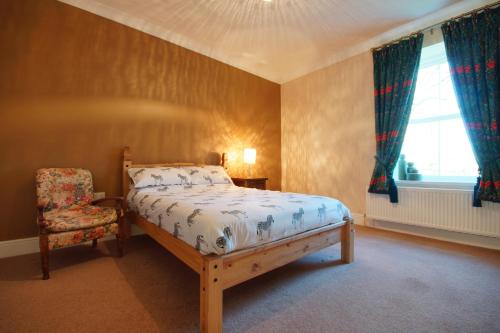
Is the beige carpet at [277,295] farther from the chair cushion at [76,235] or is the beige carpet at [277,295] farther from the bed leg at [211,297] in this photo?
the chair cushion at [76,235]

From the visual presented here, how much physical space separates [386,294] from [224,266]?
1189mm

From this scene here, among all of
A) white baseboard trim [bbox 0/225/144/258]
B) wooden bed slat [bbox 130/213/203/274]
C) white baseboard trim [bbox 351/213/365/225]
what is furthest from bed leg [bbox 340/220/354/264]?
white baseboard trim [bbox 0/225/144/258]

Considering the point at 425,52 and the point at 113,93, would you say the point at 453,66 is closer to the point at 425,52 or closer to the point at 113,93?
the point at 425,52

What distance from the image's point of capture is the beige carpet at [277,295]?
1336 millimetres

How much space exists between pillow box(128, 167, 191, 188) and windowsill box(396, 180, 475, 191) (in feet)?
9.64

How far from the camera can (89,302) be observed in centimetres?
155

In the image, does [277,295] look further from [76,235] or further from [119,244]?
[76,235]

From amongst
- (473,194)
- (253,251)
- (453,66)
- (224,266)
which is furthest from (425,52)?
(224,266)

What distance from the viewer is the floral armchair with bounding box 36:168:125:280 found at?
74.9 inches

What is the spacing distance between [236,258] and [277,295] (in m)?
0.52

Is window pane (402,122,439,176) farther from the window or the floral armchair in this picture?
the floral armchair

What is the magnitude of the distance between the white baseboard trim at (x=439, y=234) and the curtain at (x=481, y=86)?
435 mm

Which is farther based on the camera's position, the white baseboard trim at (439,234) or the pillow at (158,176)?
the pillow at (158,176)

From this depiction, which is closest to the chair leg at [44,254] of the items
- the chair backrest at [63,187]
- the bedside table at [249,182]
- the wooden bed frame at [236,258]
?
the chair backrest at [63,187]
